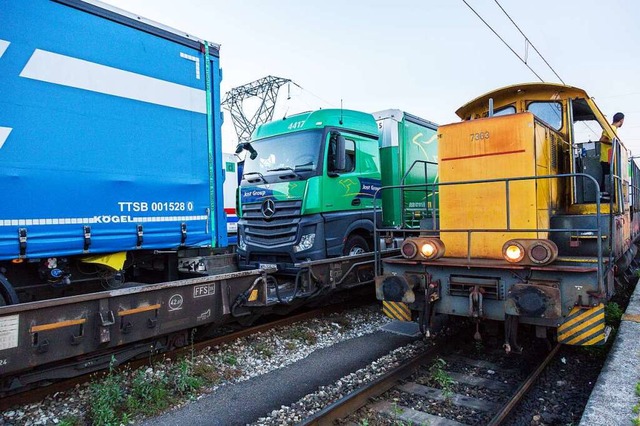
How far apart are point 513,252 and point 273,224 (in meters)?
4.00

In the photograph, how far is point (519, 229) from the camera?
14.1 ft

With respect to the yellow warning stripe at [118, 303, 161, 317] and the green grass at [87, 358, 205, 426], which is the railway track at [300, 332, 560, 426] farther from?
the yellow warning stripe at [118, 303, 161, 317]

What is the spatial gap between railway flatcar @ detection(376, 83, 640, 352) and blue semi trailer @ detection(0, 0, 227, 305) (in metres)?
2.73

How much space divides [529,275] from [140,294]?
387 cm

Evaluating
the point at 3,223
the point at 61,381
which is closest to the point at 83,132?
the point at 3,223

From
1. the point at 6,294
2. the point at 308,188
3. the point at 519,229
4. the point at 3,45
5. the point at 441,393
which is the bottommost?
the point at 441,393

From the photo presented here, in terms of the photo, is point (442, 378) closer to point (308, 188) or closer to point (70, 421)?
point (70, 421)

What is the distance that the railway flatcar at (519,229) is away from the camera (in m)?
3.99

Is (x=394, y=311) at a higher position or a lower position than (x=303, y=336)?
higher

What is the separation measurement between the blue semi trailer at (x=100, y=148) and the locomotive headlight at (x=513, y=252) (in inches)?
139

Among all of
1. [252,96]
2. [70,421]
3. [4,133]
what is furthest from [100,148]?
[252,96]

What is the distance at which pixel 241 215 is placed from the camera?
7.85 m

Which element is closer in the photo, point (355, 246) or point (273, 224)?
point (273, 224)

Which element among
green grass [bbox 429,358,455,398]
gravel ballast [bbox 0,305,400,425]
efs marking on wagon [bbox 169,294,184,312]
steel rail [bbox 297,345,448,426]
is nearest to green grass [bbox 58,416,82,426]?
gravel ballast [bbox 0,305,400,425]
